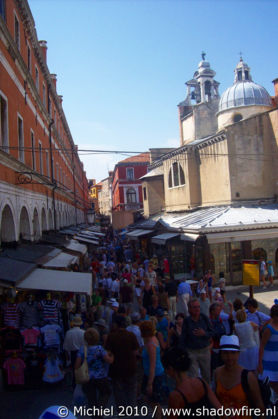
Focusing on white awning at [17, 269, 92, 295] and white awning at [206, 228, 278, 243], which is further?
white awning at [206, 228, 278, 243]

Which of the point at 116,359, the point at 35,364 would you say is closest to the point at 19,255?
the point at 35,364

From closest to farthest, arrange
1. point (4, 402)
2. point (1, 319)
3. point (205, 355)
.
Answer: point (205, 355) < point (4, 402) < point (1, 319)

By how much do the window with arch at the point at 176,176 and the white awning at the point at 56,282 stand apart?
63.1 ft

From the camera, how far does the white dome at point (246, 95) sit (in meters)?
25.9

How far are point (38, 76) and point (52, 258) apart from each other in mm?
9532

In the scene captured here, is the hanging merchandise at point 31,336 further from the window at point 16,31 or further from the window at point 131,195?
the window at point 131,195

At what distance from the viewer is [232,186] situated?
848 inches

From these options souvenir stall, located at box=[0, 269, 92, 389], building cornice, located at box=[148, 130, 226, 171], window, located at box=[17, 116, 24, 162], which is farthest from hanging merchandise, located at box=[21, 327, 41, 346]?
building cornice, located at box=[148, 130, 226, 171]

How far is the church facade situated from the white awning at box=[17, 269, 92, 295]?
29.2 feet

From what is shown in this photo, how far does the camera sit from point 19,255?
970 cm

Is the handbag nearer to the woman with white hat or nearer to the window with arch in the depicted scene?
the woman with white hat

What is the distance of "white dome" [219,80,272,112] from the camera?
2588 cm

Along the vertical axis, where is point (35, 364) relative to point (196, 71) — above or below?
below

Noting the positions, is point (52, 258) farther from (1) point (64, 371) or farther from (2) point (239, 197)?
(2) point (239, 197)
